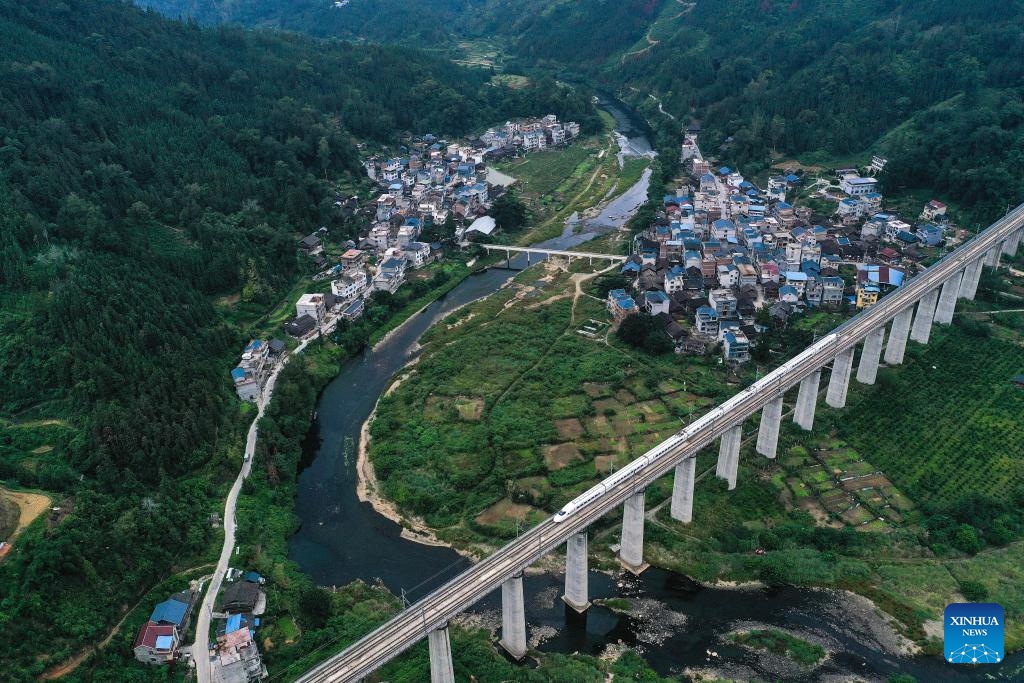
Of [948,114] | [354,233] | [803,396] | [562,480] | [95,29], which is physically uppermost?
[95,29]

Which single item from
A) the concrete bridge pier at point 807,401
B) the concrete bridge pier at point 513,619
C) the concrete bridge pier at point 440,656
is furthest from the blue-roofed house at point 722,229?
the concrete bridge pier at point 440,656

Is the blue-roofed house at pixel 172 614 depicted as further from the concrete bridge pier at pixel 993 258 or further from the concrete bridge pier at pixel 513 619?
the concrete bridge pier at pixel 993 258

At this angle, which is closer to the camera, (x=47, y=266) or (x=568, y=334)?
(x=47, y=266)

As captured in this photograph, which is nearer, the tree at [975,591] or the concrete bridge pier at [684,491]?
the tree at [975,591]

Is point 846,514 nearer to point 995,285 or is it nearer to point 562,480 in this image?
point 562,480

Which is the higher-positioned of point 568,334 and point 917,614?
point 568,334

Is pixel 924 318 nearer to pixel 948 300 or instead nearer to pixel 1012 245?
pixel 948 300

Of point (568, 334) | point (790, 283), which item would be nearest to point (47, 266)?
point (568, 334)
